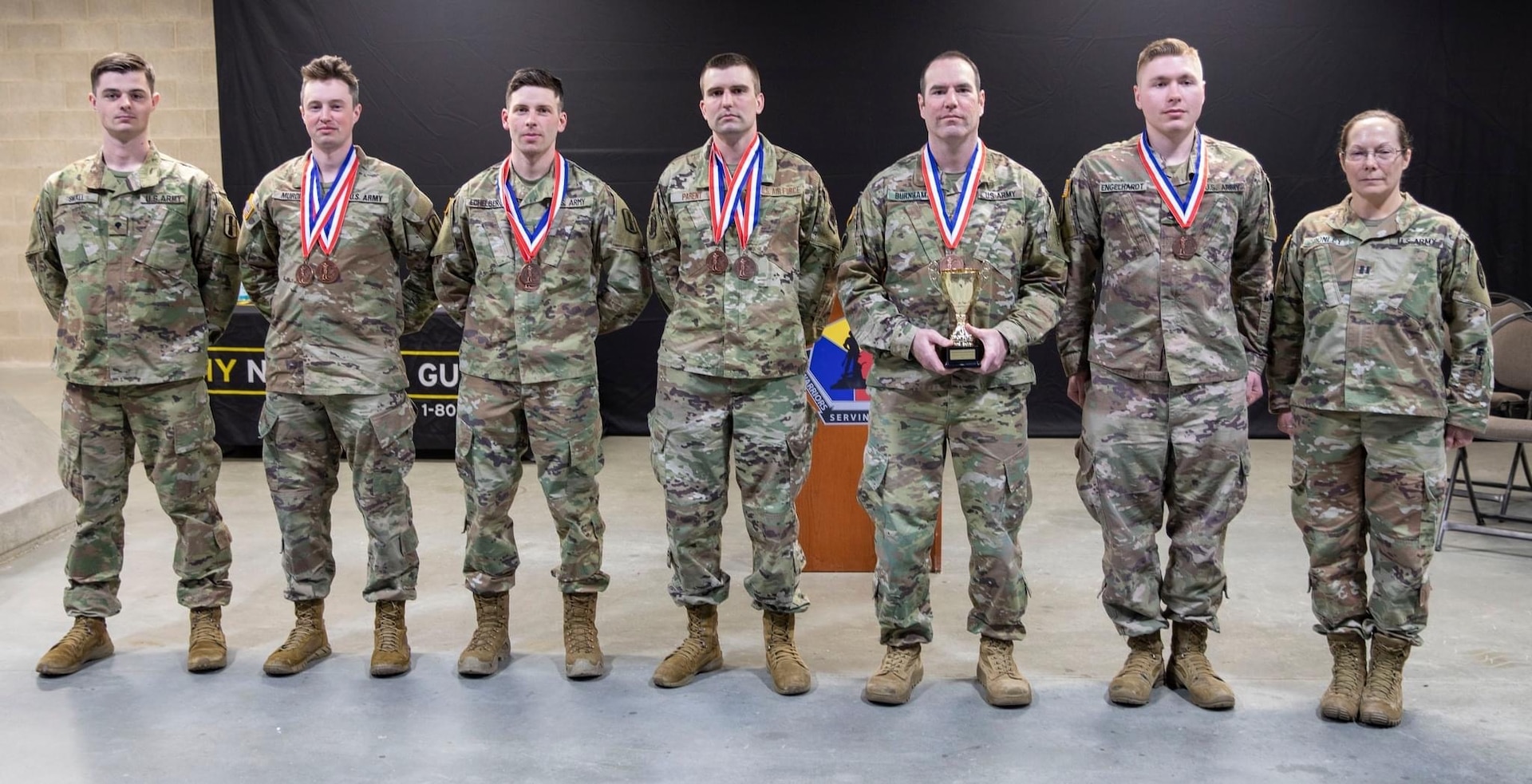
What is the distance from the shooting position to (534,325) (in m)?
3.58

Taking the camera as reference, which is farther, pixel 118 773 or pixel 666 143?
pixel 666 143

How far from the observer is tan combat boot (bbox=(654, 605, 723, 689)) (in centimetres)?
363

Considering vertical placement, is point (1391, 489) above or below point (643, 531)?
above

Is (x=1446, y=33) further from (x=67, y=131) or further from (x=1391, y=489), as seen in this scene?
(x=67, y=131)

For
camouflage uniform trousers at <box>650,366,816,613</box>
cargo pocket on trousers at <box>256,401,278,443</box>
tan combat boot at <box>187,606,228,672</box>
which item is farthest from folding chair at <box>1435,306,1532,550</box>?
tan combat boot at <box>187,606,228,672</box>

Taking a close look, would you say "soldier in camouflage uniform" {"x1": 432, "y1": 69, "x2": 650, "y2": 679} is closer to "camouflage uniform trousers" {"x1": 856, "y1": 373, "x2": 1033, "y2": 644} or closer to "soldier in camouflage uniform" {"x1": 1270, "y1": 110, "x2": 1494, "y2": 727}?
"camouflage uniform trousers" {"x1": 856, "y1": 373, "x2": 1033, "y2": 644}

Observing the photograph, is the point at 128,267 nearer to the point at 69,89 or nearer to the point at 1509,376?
the point at 1509,376

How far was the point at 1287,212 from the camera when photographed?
7848 mm

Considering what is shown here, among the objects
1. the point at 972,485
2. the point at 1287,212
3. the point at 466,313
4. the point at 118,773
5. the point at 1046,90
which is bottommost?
the point at 118,773

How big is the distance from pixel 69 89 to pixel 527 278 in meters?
8.51

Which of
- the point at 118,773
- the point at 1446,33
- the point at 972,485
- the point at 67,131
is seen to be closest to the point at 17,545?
the point at 118,773

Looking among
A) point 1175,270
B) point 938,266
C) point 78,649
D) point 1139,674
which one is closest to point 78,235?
point 78,649

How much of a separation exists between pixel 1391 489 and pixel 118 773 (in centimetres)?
320

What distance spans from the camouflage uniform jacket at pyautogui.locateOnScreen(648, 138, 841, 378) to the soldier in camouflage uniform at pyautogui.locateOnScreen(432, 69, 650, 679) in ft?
0.63
